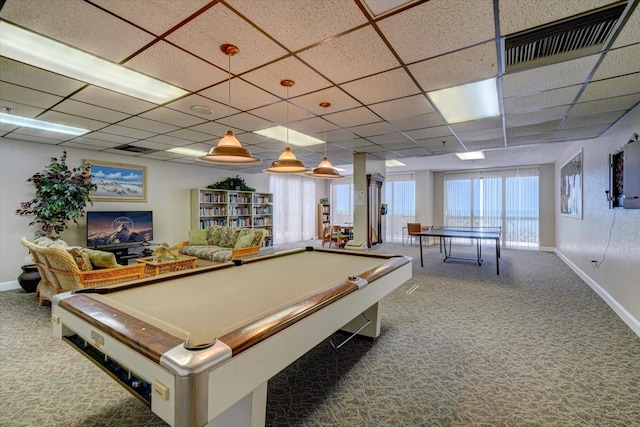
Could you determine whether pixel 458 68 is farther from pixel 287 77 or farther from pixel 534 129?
pixel 534 129

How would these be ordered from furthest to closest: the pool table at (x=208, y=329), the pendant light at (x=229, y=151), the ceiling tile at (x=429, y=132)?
the ceiling tile at (x=429, y=132), the pendant light at (x=229, y=151), the pool table at (x=208, y=329)

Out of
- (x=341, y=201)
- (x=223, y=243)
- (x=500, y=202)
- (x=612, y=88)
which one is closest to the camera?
(x=612, y=88)

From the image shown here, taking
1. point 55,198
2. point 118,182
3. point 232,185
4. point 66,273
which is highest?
point 232,185

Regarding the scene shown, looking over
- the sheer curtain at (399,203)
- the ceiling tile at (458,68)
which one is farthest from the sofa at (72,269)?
the sheer curtain at (399,203)

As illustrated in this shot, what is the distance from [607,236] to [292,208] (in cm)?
806

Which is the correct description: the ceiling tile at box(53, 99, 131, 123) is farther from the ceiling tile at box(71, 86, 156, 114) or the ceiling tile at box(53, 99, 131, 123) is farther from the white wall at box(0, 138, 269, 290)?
the white wall at box(0, 138, 269, 290)

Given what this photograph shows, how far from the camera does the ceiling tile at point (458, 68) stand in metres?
2.14

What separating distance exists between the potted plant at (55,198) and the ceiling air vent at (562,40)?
6.10 m

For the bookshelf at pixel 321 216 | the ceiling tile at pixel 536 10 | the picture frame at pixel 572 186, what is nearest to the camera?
the ceiling tile at pixel 536 10

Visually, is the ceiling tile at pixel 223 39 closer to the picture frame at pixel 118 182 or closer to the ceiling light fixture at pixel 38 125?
the ceiling light fixture at pixel 38 125

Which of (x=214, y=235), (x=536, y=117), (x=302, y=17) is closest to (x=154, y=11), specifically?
(x=302, y=17)

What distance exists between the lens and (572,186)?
18.7ft

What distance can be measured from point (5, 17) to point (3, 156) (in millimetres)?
4368

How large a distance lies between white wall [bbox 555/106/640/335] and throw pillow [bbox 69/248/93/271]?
5889 mm
